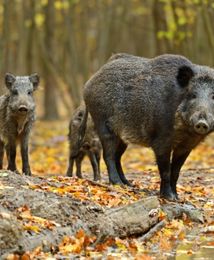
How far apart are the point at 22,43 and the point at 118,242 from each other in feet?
88.7

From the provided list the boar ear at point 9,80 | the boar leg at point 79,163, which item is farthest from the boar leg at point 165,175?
the boar leg at point 79,163

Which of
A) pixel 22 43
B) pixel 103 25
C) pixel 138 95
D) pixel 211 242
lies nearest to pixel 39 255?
pixel 211 242

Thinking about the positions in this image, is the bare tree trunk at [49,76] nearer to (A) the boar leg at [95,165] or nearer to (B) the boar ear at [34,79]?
(A) the boar leg at [95,165]

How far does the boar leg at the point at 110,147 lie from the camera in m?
11.6

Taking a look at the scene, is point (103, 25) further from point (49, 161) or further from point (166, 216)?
point (166, 216)

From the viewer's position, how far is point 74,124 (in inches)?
543

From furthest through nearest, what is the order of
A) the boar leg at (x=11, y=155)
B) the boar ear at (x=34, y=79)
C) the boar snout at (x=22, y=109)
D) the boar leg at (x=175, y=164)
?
the boar ear at (x=34, y=79) → the boar leg at (x=11, y=155) → the boar snout at (x=22, y=109) → the boar leg at (x=175, y=164)

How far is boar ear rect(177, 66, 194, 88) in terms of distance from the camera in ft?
33.3

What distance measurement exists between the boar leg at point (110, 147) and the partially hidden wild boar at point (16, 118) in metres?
1.19

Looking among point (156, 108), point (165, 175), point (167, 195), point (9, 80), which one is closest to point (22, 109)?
point (9, 80)

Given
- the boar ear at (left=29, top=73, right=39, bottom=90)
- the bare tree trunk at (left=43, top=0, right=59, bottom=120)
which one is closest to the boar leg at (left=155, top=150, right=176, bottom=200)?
the boar ear at (left=29, top=73, right=39, bottom=90)

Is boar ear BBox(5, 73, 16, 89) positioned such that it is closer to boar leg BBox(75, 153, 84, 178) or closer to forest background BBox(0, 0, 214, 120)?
boar leg BBox(75, 153, 84, 178)

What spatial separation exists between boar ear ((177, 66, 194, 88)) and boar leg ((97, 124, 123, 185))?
1724mm

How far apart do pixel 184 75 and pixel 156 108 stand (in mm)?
672
